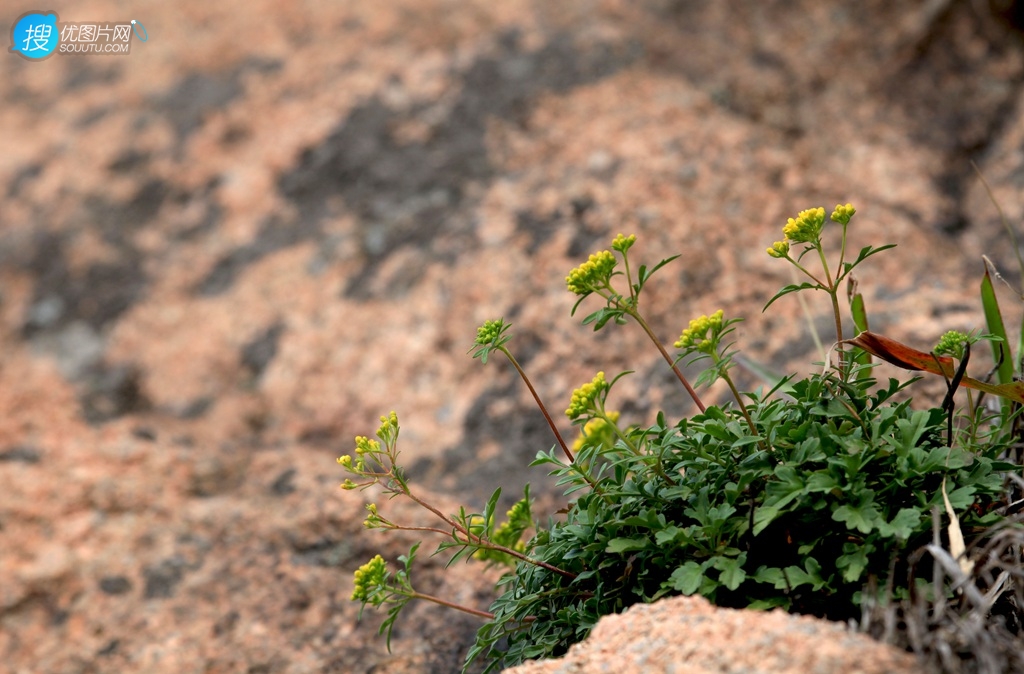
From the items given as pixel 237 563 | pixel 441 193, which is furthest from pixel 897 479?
pixel 441 193

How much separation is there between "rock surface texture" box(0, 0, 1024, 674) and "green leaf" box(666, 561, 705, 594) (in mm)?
945

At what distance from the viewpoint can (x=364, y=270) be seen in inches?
167

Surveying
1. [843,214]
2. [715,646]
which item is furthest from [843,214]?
[715,646]

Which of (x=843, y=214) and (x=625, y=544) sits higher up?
(x=843, y=214)

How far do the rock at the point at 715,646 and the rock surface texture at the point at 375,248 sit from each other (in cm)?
89

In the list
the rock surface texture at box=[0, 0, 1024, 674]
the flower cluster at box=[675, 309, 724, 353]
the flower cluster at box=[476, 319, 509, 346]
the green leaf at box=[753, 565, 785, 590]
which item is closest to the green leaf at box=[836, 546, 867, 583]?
the green leaf at box=[753, 565, 785, 590]

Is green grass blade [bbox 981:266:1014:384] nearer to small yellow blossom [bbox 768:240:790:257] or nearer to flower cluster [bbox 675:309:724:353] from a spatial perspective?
small yellow blossom [bbox 768:240:790:257]

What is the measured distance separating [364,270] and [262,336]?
58 centimetres

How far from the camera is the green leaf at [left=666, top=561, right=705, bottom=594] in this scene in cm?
174

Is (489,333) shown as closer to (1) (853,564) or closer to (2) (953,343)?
(1) (853,564)

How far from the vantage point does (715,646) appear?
1.58m

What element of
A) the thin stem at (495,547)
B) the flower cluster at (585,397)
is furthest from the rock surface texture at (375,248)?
the flower cluster at (585,397)

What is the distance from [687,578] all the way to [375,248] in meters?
2.86

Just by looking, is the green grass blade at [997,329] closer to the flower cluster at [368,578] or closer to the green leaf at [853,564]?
the green leaf at [853,564]
